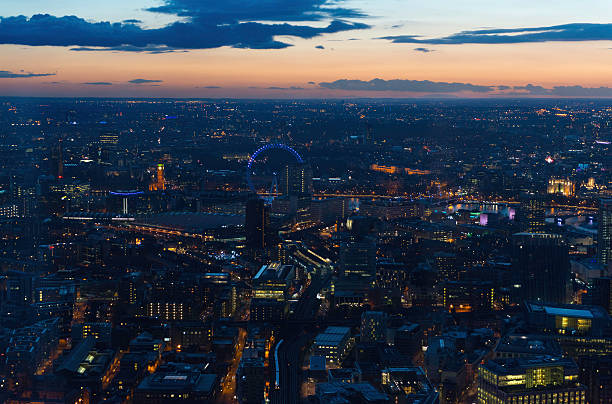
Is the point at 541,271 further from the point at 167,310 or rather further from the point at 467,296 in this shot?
the point at 167,310

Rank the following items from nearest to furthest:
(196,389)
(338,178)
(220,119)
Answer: (196,389)
(338,178)
(220,119)

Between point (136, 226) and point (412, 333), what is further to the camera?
point (136, 226)

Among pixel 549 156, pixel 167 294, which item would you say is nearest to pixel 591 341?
pixel 167 294

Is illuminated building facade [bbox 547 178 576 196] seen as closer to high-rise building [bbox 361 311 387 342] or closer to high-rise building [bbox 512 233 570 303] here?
high-rise building [bbox 512 233 570 303]

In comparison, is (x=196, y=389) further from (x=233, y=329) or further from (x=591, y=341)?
(x=591, y=341)

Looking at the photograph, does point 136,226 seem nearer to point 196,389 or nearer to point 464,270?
point 464,270

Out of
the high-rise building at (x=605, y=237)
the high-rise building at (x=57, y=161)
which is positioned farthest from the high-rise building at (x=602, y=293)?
the high-rise building at (x=57, y=161)

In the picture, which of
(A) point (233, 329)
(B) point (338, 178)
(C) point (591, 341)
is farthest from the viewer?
(B) point (338, 178)

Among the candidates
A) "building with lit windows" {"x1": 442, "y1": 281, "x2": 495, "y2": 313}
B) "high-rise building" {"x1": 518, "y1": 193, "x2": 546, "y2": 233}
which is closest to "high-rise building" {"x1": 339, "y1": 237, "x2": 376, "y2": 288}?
"building with lit windows" {"x1": 442, "y1": 281, "x2": 495, "y2": 313}
